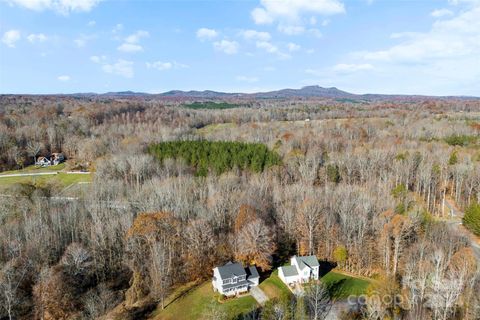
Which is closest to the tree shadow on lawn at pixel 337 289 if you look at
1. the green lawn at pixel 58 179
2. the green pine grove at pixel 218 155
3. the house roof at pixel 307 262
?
the house roof at pixel 307 262

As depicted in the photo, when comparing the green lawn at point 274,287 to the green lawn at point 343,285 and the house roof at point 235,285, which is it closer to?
the house roof at point 235,285

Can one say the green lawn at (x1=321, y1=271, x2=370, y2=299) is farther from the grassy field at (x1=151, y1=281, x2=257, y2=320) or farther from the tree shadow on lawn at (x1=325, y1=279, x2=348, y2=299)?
the grassy field at (x1=151, y1=281, x2=257, y2=320)

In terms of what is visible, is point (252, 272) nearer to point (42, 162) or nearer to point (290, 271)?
point (290, 271)

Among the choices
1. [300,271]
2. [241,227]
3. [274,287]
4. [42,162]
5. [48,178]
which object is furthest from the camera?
[42,162]

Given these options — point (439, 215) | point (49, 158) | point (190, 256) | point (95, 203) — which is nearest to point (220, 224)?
point (190, 256)

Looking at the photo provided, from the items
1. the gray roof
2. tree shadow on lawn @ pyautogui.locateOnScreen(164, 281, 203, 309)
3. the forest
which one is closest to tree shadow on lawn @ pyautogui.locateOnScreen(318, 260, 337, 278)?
the forest

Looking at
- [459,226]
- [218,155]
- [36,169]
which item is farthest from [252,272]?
[36,169]
